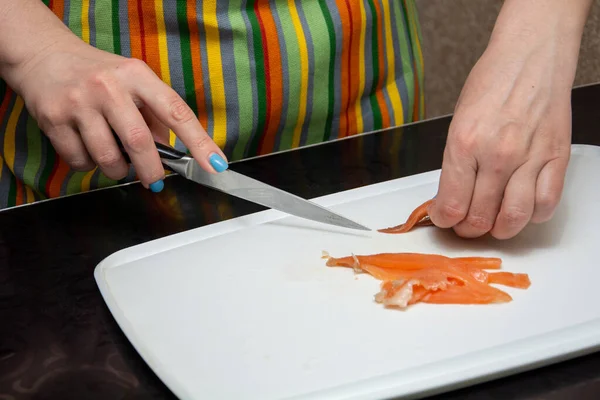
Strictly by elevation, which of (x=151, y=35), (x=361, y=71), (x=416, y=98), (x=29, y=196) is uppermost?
(x=151, y=35)

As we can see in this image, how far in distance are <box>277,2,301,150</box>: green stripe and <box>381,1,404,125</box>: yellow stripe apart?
0.24 m

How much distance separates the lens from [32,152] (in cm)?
148

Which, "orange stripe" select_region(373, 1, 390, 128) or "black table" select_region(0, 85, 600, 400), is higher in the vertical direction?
"orange stripe" select_region(373, 1, 390, 128)

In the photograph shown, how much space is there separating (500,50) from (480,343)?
0.47 m

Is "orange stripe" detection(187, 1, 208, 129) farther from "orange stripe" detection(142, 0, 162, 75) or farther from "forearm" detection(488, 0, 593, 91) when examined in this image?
"forearm" detection(488, 0, 593, 91)

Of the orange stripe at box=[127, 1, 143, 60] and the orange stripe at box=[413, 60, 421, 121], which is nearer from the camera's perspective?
the orange stripe at box=[127, 1, 143, 60]

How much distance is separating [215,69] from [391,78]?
0.42m

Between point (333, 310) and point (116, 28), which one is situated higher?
point (116, 28)

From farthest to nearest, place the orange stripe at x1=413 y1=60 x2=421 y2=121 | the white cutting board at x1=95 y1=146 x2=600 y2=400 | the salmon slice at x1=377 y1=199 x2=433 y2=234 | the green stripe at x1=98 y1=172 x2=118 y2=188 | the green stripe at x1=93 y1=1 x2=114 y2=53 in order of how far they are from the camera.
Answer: the orange stripe at x1=413 y1=60 x2=421 y2=121 → the green stripe at x1=98 y1=172 x2=118 y2=188 → the green stripe at x1=93 y1=1 x2=114 y2=53 → the salmon slice at x1=377 y1=199 x2=433 y2=234 → the white cutting board at x1=95 y1=146 x2=600 y2=400

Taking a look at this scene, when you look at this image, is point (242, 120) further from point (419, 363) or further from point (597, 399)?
point (597, 399)

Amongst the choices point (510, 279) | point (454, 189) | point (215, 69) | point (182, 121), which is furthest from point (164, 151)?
point (510, 279)

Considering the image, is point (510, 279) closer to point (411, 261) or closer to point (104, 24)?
point (411, 261)

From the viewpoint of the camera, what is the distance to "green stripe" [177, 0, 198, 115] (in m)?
1.41

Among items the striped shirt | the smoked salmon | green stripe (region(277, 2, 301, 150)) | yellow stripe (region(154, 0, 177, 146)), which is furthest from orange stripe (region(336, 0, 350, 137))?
the smoked salmon
